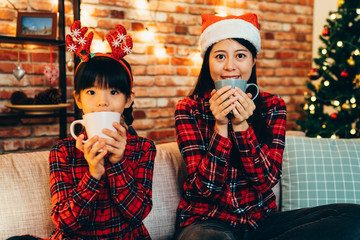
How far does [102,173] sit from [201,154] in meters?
0.39

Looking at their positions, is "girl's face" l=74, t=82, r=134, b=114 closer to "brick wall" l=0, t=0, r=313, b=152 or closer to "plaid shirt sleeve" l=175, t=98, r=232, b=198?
"plaid shirt sleeve" l=175, t=98, r=232, b=198

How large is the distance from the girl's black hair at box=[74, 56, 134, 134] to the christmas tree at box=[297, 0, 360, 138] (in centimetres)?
215

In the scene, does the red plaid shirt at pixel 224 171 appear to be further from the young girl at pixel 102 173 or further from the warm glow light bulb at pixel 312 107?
the warm glow light bulb at pixel 312 107

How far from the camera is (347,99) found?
2.85 metres

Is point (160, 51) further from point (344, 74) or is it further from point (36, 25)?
point (344, 74)

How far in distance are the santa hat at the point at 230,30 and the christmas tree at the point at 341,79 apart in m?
1.71

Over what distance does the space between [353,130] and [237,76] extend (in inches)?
73.9

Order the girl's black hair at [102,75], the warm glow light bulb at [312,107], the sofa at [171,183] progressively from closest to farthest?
the girl's black hair at [102,75]
the sofa at [171,183]
the warm glow light bulb at [312,107]

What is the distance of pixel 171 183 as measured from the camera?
5.04 feet

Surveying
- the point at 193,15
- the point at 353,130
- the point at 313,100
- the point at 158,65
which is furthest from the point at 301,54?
the point at 158,65

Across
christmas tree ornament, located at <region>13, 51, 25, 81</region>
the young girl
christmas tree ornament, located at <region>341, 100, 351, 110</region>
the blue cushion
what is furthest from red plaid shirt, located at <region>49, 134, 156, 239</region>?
christmas tree ornament, located at <region>341, 100, 351, 110</region>

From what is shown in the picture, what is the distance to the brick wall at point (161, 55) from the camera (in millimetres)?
2309

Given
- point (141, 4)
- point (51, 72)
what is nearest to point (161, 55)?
point (141, 4)

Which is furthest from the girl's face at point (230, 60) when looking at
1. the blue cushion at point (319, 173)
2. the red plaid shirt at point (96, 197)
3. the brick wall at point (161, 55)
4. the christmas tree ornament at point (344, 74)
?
the christmas tree ornament at point (344, 74)
